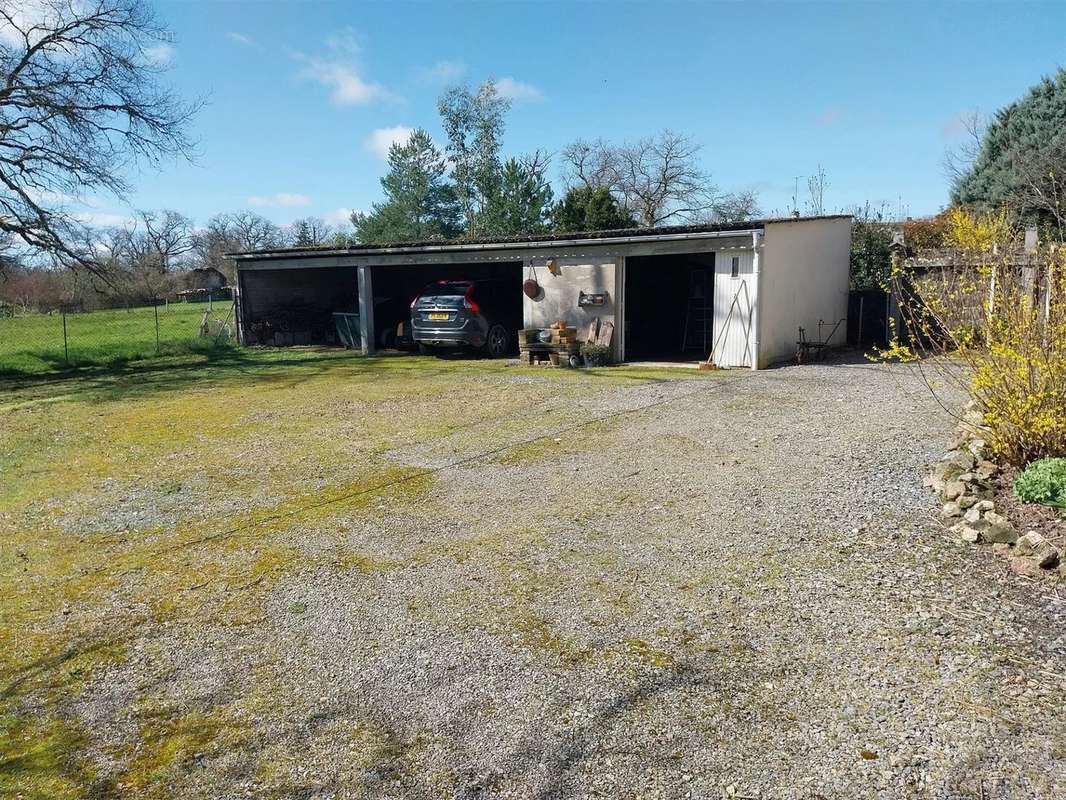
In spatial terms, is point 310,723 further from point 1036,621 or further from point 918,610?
point 1036,621

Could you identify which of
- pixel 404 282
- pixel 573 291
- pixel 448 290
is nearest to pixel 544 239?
pixel 573 291

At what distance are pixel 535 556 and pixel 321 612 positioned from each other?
1.37m

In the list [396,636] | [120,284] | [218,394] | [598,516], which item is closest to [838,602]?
[598,516]

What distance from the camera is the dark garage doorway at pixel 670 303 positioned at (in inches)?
714

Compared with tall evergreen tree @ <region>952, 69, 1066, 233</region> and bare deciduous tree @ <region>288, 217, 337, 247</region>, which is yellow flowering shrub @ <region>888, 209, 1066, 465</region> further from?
bare deciduous tree @ <region>288, 217, 337, 247</region>

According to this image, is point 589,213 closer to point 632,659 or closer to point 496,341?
point 496,341

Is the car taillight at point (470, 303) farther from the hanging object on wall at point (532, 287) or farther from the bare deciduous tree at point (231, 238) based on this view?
the bare deciduous tree at point (231, 238)

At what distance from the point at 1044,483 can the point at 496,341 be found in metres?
12.1

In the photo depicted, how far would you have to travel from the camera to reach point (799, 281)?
14617mm

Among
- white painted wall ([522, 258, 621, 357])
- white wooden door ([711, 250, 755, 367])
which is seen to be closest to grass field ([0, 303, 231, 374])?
white painted wall ([522, 258, 621, 357])

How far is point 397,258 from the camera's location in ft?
57.8

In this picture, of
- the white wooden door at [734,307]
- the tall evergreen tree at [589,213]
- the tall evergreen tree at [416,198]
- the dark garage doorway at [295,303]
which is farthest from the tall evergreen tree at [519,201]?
the white wooden door at [734,307]

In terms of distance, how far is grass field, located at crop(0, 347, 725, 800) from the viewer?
10.2 feet

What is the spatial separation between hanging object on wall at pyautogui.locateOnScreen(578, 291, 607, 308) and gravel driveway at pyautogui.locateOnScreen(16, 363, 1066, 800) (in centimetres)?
899
